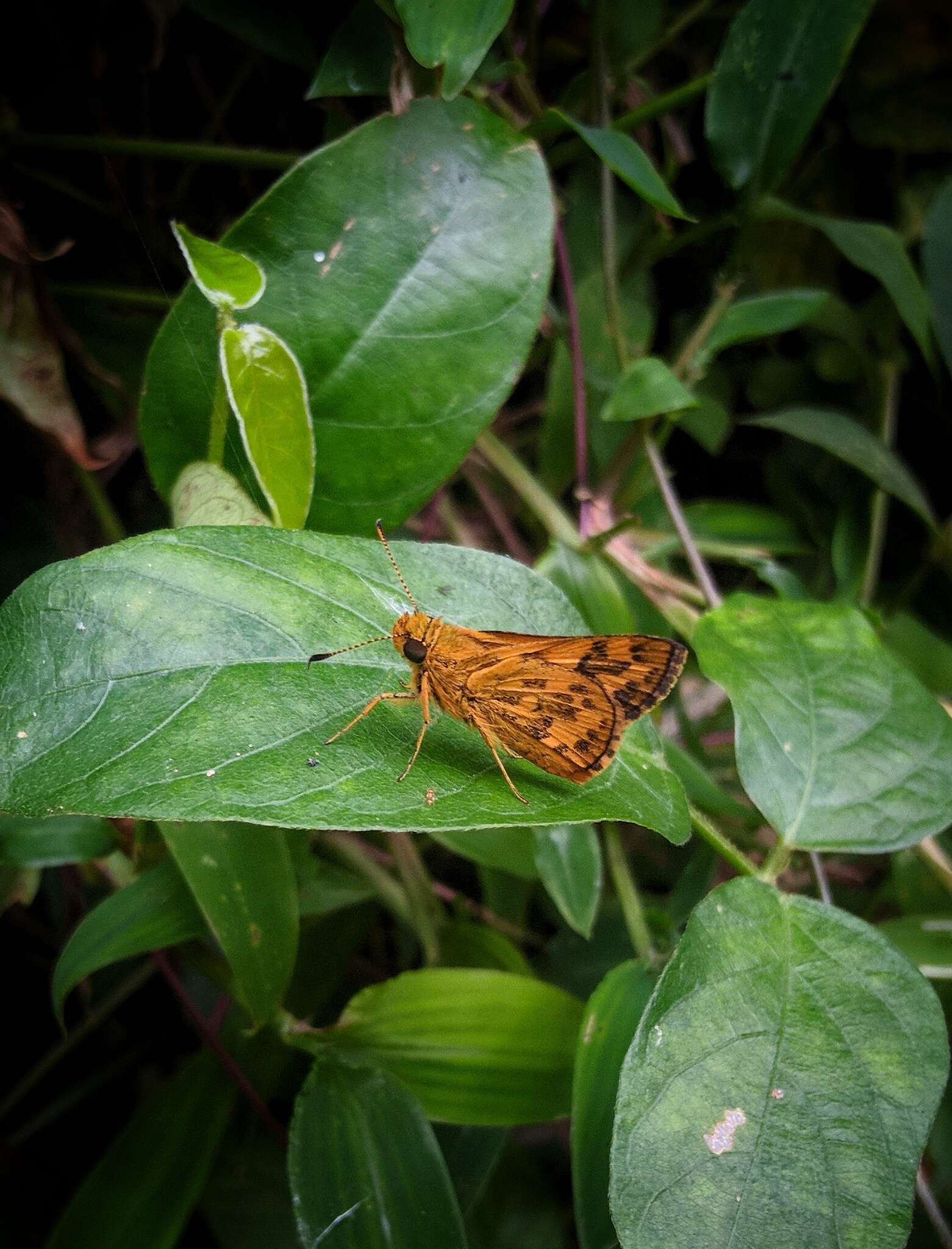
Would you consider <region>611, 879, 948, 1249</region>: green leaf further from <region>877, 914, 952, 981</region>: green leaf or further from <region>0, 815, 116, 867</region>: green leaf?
<region>0, 815, 116, 867</region>: green leaf

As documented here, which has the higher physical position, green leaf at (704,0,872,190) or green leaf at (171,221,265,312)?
green leaf at (704,0,872,190)

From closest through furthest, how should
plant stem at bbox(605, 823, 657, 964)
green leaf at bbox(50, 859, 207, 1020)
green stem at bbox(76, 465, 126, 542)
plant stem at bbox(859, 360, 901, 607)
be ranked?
green leaf at bbox(50, 859, 207, 1020) < plant stem at bbox(605, 823, 657, 964) < green stem at bbox(76, 465, 126, 542) < plant stem at bbox(859, 360, 901, 607)

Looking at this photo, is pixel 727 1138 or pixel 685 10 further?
pixel 685 10

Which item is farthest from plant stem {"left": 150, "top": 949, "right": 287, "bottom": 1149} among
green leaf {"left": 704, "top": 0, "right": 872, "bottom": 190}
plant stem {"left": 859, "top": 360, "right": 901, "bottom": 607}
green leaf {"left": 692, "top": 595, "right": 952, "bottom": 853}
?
green leaf {"left": 704, "top": 0, "right": 872, "bottom": 190}

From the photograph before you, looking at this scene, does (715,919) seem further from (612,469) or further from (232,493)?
(612,469)

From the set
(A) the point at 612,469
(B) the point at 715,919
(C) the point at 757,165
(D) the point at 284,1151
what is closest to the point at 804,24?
(C) the point at 757,165

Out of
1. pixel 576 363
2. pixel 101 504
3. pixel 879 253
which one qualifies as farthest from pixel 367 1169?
pixel 879 253
